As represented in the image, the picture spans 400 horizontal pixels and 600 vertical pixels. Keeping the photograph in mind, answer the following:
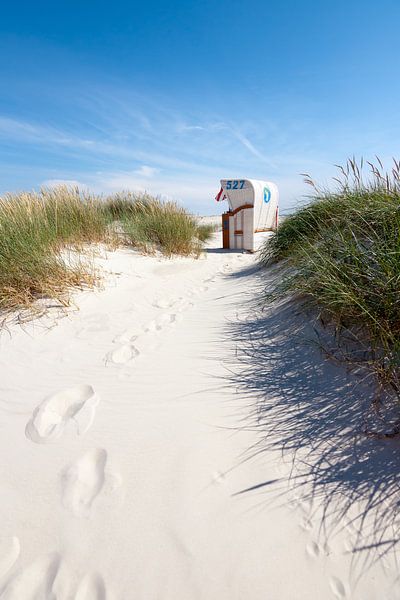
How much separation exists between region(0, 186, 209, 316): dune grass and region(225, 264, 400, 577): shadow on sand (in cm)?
232

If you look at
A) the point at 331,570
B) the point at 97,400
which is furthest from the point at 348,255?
the point at 97,400

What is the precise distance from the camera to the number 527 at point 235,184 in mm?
7253

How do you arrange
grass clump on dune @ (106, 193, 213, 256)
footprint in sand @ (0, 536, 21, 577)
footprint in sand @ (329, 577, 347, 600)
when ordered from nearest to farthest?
footprint in sand @ (329, 577, 347, 600) < footprint in sand @ (0, 536, 21, 577) < grass clump on dune @ (106, 193, 213, 256)

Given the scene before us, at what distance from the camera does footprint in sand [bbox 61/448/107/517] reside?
3.59ft

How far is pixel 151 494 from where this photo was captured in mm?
1122

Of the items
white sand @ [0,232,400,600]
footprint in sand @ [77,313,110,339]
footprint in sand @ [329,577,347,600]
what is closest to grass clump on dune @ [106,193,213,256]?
footprint in sand @ [77,313,110,339]

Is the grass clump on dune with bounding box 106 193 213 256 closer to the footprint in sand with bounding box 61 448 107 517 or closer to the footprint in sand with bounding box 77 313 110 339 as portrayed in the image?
the footprint in sand with bounding box 77 313 110 339

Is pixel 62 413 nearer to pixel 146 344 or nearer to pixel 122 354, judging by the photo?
pixel 122 354

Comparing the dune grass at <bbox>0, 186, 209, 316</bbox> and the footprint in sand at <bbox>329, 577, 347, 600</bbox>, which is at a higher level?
the dune grass at <bbox>0, 186, 209, 316</bbox>

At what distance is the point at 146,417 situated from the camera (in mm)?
1546

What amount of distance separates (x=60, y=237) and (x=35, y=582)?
4.37m

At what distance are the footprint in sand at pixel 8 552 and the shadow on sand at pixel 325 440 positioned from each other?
2.70 feet

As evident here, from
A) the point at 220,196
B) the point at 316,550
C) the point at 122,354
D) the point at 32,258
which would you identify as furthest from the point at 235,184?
the point at 316,550

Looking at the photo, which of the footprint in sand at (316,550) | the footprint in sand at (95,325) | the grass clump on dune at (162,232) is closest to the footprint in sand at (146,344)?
the footprint in sand at (95,325)
